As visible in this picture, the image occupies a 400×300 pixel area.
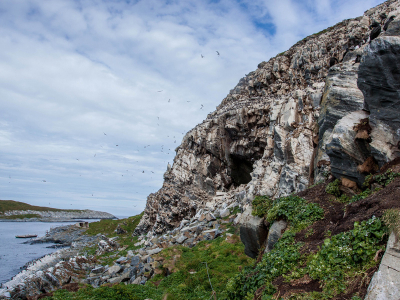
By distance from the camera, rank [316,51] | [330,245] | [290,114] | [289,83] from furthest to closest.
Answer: [289,83], [316,51], [290,114], [330,245]

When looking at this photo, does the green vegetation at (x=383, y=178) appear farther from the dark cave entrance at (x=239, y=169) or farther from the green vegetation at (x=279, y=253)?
the dark cave entrance at (x=239, y=169)

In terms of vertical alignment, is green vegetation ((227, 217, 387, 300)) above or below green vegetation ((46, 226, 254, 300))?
above

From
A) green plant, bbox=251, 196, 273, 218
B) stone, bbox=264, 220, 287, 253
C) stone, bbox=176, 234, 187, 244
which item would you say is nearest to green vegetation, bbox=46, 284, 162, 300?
stone, bbox=264, 220, 287, 253

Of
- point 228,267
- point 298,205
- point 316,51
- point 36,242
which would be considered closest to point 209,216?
point 228,267

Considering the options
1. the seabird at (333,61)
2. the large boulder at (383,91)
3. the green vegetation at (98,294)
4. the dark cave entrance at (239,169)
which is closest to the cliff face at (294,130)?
the large boulder at (383,91)

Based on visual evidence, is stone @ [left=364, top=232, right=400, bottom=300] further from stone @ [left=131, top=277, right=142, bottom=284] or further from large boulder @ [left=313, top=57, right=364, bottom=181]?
stone @ [left=131, top=277, right=142, bottom=284]

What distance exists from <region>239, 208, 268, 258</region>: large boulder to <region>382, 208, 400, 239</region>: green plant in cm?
543

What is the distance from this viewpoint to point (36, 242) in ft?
166

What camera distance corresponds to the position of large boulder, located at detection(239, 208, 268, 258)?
10.7 m

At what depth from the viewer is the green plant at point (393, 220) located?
17.6ft

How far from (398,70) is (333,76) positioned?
17.1ft

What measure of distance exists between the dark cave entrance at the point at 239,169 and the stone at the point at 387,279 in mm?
29570

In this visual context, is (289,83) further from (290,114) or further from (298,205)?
(298,205)

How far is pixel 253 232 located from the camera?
10867mm
